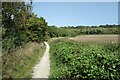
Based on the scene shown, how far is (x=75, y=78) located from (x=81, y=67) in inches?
22.9

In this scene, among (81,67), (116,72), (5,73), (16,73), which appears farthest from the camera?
(16,73)

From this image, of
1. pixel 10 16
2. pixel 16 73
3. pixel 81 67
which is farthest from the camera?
pixel 10 16

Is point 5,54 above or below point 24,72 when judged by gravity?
above

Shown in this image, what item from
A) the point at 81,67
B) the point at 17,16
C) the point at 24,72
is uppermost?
the point at 17,16

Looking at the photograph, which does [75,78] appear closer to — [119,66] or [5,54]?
[119,66]

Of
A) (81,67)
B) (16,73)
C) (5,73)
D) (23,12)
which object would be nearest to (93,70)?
(81,67)

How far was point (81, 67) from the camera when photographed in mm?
15055

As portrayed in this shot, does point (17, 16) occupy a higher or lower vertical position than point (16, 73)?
higher

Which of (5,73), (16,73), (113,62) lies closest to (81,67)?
(113,62)

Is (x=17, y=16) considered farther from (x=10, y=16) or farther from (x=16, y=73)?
(x=16, y=73)

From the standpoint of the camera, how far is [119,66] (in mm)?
14391

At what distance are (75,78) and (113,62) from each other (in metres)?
1.91

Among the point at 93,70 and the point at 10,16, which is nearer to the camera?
the point at 93,70

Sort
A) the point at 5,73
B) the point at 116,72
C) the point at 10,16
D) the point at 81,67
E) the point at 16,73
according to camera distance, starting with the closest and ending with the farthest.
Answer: the point at 116,72 → the point at 81,67 → the point at 5,73 → the point at 16,73 → the point at 10,16
